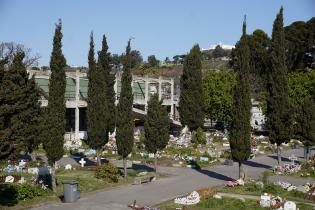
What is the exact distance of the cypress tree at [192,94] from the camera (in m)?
54.3

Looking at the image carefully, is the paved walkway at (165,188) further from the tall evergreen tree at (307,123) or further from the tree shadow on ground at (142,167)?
the tall evergreen tree at (307,123)

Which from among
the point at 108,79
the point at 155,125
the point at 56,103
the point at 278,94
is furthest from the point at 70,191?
the point at 108,79

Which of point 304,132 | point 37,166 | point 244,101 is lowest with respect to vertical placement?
point 37,166

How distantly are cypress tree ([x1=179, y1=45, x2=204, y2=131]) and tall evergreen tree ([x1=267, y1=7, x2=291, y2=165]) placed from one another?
71.0 ft

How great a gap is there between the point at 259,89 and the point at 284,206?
220ft

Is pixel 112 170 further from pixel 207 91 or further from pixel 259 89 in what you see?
pixel 259 89

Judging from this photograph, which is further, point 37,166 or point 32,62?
point 32,62

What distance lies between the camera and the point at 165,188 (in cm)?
2548

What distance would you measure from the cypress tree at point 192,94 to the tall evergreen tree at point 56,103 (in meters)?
32.3

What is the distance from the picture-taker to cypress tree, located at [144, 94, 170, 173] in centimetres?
2798

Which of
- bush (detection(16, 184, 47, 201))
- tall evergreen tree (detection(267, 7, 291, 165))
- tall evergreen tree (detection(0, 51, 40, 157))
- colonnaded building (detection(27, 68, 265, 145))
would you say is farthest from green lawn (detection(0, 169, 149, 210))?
tall evergreen tree (detection(267, 7, 291, 165))

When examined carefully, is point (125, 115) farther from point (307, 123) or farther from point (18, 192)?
point (307, 123)

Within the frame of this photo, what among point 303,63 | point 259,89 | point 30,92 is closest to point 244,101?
point 30,92

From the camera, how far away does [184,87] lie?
55.6 m
